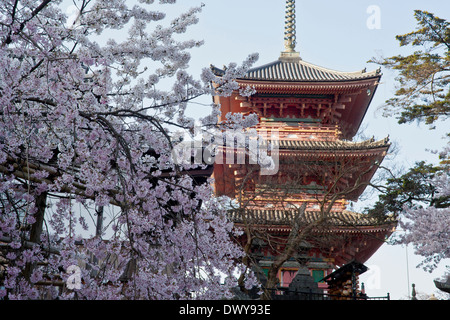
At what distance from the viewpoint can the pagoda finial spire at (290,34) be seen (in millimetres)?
23797

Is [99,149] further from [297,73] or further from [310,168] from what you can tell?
[297,73]

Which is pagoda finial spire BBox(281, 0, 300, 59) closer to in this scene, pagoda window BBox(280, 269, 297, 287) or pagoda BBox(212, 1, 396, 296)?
pagoda BBox(212, 1, 396, 296)

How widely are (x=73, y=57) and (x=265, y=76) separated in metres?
16.5

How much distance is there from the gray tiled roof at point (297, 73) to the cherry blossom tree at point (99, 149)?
44.4 feet

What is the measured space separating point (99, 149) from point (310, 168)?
13.1 meters

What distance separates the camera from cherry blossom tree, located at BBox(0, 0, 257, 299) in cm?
423

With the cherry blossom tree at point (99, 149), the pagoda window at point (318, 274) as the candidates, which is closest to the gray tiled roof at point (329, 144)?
the pagoda window at point (318, 274)

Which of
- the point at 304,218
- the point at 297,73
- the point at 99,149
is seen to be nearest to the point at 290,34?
the point at 297,73

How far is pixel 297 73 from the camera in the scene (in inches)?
834

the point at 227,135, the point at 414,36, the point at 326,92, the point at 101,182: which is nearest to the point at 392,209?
the point at 326,92

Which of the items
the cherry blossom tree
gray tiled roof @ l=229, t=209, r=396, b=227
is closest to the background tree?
gray tiled roof @ l=229, t=209, r=396, b=227

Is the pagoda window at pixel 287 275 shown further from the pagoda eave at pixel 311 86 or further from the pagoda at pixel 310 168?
the pagoda eave at pixel 311 86

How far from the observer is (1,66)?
392cm
